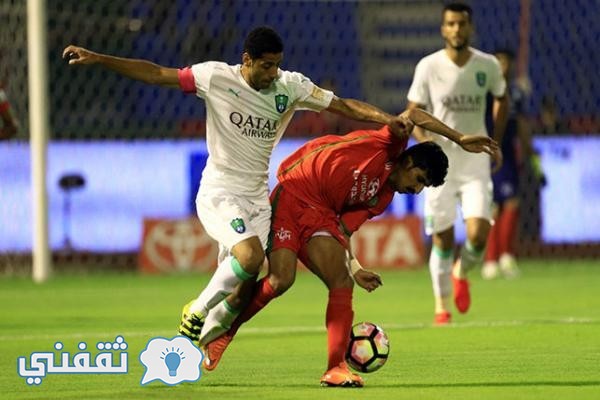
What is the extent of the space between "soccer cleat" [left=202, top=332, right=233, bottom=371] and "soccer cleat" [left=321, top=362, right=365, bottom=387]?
84cm

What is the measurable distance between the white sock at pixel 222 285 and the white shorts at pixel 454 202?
3.54 meters

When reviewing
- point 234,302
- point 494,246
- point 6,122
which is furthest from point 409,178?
point 494,246

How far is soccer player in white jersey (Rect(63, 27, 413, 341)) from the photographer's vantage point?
28.1ft

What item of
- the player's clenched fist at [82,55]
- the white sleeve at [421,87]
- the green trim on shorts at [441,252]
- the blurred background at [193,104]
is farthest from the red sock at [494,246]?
the player's clenched fist at [82,55]

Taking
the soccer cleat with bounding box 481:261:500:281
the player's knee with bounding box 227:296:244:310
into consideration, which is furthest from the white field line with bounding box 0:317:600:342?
the soccer cleat with bounding box 481:261:500:281

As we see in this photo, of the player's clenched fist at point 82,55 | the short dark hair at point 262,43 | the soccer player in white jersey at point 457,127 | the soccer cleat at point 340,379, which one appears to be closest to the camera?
the soccer cleat at point 340,379

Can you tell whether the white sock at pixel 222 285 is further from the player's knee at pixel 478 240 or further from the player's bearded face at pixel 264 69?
the player's knee at pixel 478 240

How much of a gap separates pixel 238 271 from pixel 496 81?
411 centimetres

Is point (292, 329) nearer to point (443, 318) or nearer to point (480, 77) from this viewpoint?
point (443, 318)

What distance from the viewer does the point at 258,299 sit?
29.2 ft

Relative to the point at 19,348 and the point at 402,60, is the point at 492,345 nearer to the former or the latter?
the point at 19,348

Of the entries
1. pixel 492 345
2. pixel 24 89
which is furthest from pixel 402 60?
pixel 492 345

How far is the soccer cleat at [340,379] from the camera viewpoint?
26.3 ft

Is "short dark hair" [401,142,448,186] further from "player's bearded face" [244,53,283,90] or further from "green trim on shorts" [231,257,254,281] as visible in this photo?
"green trim on shorts" [231,257,254,281]
